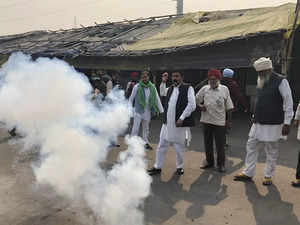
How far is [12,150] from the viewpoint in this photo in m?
6.91

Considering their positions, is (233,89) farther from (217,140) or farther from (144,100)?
(144,100)

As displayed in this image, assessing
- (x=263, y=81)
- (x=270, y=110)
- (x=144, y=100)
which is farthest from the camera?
(x=144, y=100)

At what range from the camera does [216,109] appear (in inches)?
201

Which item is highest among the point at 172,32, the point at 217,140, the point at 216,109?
the point at 172,32

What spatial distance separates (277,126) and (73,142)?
315 cm

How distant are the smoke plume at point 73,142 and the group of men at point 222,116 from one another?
36.0 inches

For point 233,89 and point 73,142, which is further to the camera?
point 233,89

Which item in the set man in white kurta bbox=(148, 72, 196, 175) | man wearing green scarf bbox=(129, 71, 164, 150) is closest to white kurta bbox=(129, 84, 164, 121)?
man wearing green scarf bbox=(129, 71, 164, 150)

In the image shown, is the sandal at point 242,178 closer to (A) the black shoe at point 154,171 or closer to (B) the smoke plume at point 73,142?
(A) the black shoe at point 154,171

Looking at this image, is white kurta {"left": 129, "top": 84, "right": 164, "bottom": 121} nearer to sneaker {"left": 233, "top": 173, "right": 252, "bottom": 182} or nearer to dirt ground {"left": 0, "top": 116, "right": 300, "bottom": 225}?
dirt ground {"left": 0, "top": 116, "right": 300, "bottom": 225}

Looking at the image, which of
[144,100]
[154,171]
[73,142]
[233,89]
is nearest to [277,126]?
[233,89]

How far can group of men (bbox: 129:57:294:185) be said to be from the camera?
446cm

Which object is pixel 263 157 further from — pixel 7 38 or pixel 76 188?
pixel 7 38

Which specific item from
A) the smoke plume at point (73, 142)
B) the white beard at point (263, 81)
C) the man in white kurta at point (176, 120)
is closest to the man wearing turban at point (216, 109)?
the man in white kurta at point (176, 120)
